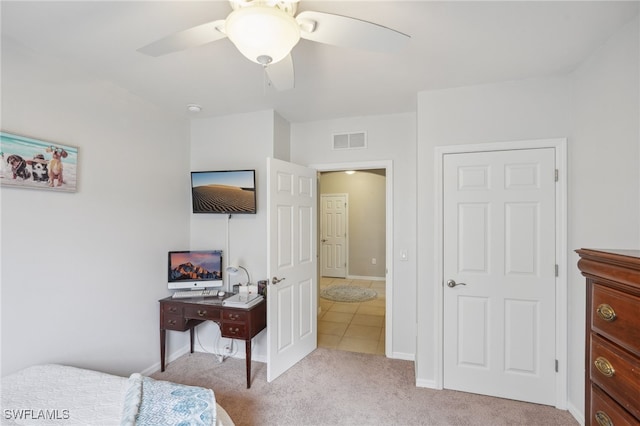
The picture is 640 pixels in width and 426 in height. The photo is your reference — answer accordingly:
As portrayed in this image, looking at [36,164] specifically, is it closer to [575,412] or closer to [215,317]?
[215,317]

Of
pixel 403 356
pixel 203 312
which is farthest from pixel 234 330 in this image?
pixel 403 356

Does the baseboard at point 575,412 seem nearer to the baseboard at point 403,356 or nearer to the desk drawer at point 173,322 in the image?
the baseboard at point 403,356

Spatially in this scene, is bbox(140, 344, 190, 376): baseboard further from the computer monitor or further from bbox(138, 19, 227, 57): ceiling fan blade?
bbox(138, 19, 227, 57): ceiling fan blade

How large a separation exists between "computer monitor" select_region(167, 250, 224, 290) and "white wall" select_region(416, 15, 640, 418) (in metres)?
1.94

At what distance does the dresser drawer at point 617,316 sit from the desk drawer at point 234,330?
2277mm

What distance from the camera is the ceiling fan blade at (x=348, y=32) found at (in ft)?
3.76

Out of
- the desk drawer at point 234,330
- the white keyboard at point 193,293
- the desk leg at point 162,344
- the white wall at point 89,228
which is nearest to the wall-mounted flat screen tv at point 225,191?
the white wall at point 89,228

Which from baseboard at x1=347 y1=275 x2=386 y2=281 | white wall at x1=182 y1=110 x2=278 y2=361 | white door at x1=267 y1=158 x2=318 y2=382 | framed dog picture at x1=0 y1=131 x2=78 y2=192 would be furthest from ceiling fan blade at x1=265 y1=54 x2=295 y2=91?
baseboard at x1=347 y1=275 x2=386 y2=281

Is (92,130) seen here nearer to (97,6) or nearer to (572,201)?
(97,6)

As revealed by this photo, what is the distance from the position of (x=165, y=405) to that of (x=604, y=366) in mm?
1792

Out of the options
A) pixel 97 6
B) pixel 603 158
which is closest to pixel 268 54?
pixel 97 6

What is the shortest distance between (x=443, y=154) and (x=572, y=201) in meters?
0.97

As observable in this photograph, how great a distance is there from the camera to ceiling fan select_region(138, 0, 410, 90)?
1.07 m

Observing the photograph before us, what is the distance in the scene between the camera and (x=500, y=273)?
2367 mm
